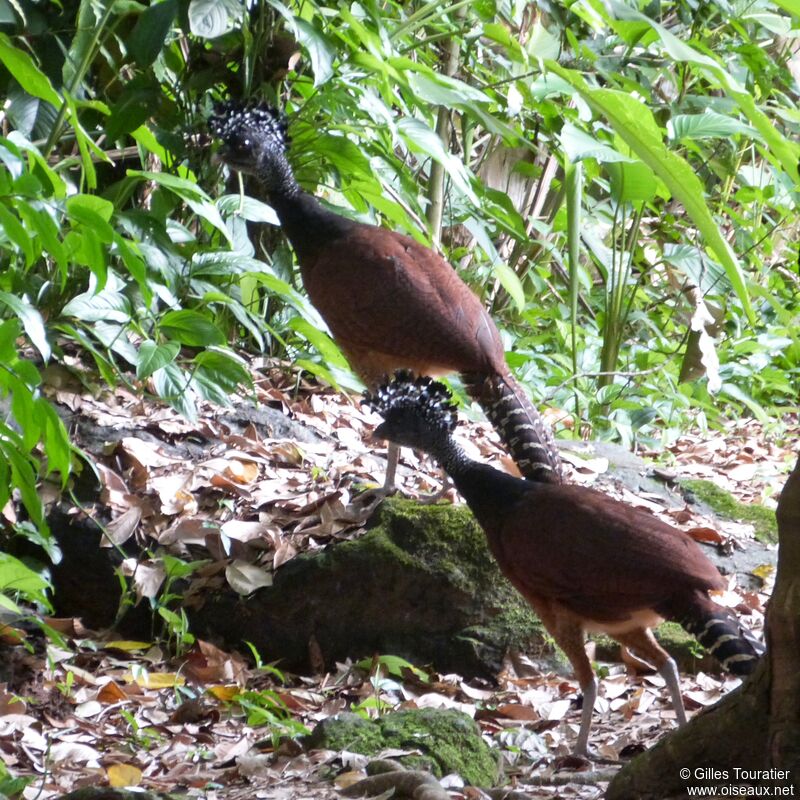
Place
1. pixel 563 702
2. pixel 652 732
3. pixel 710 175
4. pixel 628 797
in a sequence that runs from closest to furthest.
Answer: pixel 628 797, pixel 652 732, pixel 563 702, pixel 710 175

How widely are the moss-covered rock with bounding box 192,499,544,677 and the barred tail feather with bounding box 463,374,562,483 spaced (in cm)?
36

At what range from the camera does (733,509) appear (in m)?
5.33

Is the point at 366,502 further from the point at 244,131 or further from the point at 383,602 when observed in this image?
the point at 244,131

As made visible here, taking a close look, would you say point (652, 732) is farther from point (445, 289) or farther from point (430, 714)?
point (445, 289)

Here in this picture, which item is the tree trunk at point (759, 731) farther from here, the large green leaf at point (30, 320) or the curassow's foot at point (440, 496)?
the curassow's foot at point (440, 496)

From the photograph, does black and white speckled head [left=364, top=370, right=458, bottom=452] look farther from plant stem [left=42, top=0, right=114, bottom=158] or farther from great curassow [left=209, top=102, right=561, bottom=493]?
plant stem [left=42, top=0, right=114, bottom=158]

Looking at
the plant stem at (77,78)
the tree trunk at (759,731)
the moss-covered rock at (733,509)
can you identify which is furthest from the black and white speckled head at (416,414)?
the moss-covered rock at (733,509)

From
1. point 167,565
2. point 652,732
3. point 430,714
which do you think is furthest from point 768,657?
point 167,565

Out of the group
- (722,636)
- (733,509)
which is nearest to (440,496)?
(733,509)

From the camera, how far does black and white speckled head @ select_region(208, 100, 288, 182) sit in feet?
16.0

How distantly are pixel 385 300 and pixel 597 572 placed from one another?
1.80 metres

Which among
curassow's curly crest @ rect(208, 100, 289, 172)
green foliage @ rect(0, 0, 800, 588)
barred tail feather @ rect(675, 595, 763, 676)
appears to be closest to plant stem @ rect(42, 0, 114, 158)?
green foliage @ rect(0, 0, 800, 588)

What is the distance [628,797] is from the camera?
2.54m

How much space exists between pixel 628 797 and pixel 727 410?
21.1 ft
